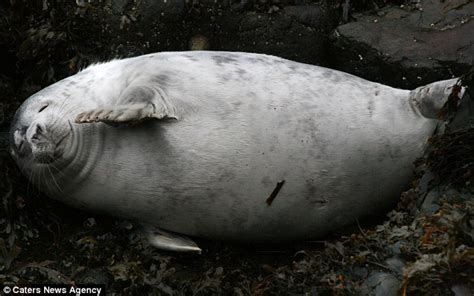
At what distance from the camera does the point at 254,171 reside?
4.80m

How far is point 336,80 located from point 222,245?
1.26m

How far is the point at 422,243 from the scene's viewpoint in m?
3.96

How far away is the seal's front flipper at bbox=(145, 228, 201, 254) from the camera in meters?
5.00

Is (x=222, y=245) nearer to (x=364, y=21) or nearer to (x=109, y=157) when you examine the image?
(x=109, y=157)

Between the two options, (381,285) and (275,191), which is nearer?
(381,285)

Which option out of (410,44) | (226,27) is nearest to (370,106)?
(410,44)

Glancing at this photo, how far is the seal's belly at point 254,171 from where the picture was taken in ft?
15.8

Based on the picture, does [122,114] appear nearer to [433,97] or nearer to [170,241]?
[170,241]

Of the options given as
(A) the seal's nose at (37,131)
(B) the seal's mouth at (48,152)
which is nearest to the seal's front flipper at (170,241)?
(B) the seal's mouth at (48,152)

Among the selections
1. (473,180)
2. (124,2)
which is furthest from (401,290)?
(124,2)

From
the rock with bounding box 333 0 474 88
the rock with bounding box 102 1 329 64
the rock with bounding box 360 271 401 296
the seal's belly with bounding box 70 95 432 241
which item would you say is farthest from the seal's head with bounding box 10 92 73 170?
the rock with bounding box 333 0 474 88

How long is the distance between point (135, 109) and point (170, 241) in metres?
0.89

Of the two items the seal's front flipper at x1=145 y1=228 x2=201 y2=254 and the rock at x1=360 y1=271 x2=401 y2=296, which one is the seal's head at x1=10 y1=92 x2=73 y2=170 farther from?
the rock at x1=360 y1=271 x2=401 y2=296

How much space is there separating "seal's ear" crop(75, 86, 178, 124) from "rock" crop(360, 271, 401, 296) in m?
1.51
